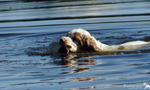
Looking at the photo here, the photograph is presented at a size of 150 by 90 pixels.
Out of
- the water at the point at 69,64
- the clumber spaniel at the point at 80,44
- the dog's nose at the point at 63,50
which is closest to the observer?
the water at the point at 69,64

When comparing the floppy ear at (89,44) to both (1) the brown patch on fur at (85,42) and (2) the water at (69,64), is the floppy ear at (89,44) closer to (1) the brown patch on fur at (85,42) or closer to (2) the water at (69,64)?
(1) the brown patch on fur at (85,42)

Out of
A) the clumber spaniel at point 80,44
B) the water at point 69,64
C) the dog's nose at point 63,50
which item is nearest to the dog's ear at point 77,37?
the clumber spaniel at point 80,44

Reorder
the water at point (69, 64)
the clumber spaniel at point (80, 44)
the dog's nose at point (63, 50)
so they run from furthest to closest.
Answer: the dog's nose at point (63, 50)
the clumber spaniel at point (80, 44)
the water at point (69, 64)

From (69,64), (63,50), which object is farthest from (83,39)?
(69,64)

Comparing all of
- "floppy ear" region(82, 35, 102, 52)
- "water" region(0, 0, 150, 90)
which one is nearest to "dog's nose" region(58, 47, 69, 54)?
"water" region(0, 0, 150, 90)

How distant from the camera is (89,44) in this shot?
9.52 m

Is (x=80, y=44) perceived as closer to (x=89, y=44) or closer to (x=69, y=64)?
(x=89, y=44)

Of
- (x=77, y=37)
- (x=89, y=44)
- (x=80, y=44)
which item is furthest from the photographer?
(x=80, y=44)

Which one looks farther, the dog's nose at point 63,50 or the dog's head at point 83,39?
the dog's nose at point 63,50

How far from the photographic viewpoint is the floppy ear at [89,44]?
943 centimetres

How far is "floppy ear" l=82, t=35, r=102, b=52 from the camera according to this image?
9430 mm

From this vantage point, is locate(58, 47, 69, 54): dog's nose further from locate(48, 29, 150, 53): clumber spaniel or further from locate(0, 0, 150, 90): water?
locate(0, 0, 150, 90): water

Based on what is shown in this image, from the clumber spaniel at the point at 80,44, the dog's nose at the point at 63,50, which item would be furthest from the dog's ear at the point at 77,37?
the dog's nose at the point at 63,50

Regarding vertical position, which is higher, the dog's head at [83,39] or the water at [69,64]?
the dog's head at [83,39]
